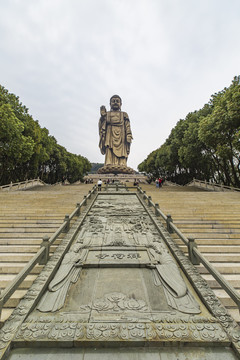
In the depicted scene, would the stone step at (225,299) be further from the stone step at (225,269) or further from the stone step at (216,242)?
the stone step at (216,242)

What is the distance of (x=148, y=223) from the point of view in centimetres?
646

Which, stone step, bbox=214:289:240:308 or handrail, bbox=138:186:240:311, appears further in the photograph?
stone step, bbox=214:289:240:308

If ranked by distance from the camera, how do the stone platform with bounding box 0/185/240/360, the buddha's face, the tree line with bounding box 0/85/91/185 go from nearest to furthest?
1. the stone platform with bounding box 0/185/240/360
2. the tree line with bounding box 0/85/91/185
3. the buddha's face

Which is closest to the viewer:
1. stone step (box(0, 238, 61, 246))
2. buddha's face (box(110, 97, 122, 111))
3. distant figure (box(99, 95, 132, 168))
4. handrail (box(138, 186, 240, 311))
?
handrail (box(138, 186, 240, 311))

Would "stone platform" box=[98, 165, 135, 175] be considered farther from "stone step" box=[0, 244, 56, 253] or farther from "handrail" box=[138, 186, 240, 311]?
"stone step" box=[0, 244, 56, 253]

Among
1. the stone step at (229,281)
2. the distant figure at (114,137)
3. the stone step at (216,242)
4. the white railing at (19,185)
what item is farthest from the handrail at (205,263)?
the distant figure at (114,137)

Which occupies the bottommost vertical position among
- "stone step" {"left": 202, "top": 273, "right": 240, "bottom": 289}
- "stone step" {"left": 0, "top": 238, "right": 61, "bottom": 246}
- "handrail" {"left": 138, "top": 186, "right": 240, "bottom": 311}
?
"stone step" {"left": 202, "top": 273, "right": 240, "bottom": 289}

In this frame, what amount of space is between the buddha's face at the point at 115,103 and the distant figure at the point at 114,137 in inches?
53.9

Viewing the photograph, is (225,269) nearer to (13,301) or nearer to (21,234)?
(13,301)

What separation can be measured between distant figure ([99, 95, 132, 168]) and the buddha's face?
1369mm

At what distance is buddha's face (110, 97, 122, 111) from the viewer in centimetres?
3622

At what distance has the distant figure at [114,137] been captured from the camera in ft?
114

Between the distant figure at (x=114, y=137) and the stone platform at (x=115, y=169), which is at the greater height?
the distant figure at (x=114, y=137)

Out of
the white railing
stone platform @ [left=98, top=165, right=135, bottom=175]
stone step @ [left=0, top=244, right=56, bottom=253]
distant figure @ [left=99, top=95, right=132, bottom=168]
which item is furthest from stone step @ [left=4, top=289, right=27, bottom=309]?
distant figure @ [left=99, top=95, right=132, bottom=168]
